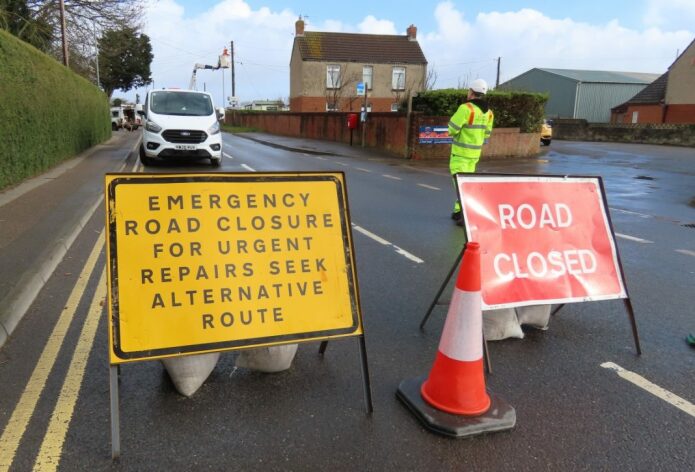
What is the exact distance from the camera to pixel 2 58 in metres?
9.52

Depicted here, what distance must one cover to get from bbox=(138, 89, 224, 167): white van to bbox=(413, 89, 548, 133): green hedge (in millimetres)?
8302

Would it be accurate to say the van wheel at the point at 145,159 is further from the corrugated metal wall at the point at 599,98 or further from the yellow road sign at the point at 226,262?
the corrugated metal wall at the point at 599,98

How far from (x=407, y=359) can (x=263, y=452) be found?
131 centimetres

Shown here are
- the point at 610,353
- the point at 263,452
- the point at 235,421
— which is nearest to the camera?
the point at 263,452

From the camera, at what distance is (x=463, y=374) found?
292cm

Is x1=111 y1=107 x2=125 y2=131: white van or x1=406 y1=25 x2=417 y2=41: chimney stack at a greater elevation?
x1=406 y1=25 x2=417 y2=41: chimney stack

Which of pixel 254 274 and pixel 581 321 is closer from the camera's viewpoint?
pixel 254 274

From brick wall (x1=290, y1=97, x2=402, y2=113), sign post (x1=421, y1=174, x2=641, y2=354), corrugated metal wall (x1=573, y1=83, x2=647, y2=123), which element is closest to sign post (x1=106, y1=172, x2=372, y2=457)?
sign post (x1=421, y1=174, x2=641, y2=354)

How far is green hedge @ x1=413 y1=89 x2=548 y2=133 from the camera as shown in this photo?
19109 millimetres

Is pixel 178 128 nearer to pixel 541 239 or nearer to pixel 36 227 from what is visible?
pixel 36 227

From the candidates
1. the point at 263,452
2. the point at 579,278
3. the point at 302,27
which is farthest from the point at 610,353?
the point at 302,27

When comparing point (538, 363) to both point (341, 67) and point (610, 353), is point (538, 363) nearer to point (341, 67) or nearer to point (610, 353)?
point (610, 353)

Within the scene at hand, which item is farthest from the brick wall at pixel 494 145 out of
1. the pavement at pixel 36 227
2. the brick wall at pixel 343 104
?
Result: the brick wall at pixel 343 104

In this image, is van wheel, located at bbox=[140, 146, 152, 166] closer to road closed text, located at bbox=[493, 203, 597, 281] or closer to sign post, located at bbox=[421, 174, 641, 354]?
sign post, located at bbox=[421, 174, 641, 354]
